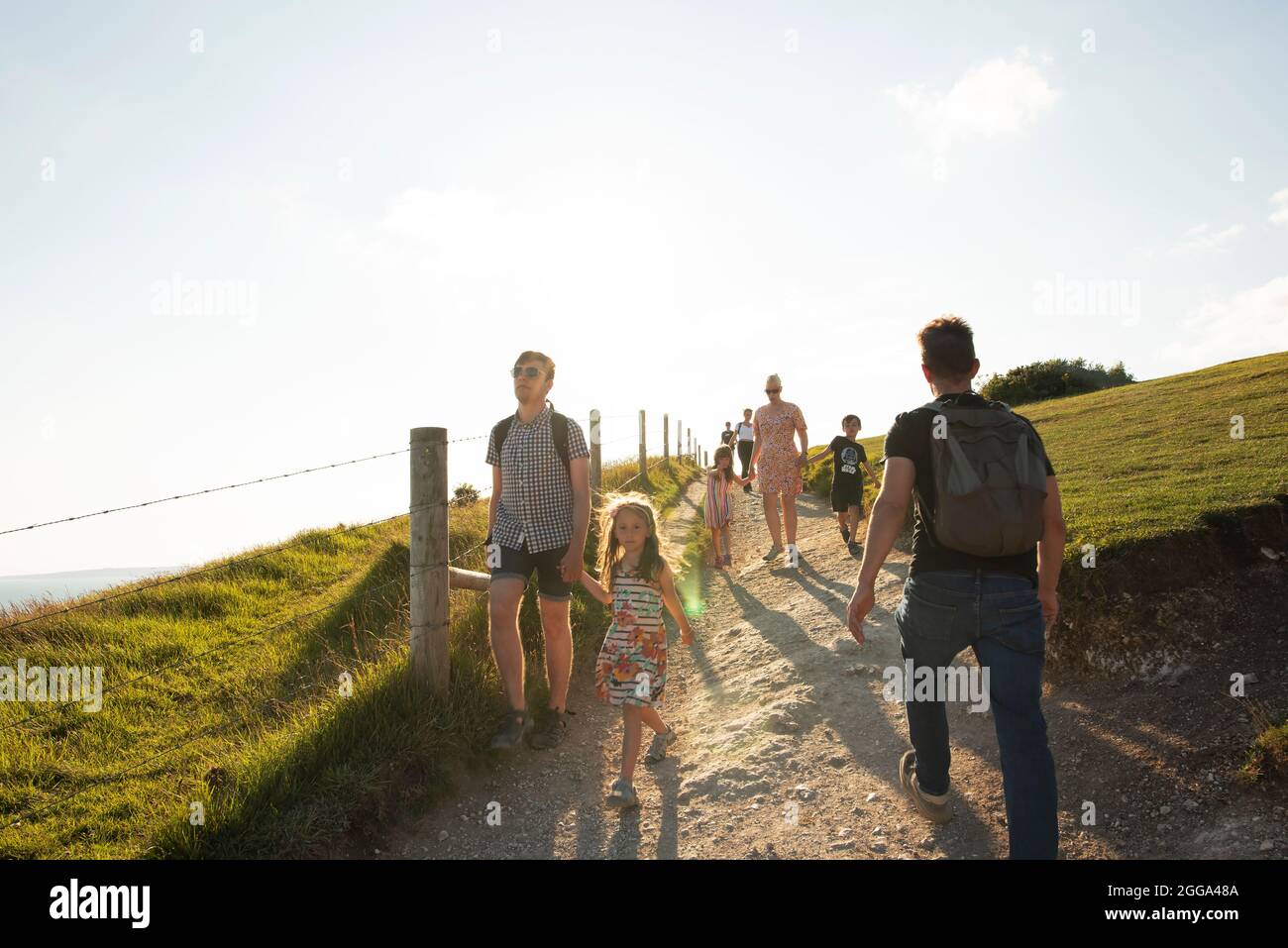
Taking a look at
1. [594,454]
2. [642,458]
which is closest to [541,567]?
[594,454]

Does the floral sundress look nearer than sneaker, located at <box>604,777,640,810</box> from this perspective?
No

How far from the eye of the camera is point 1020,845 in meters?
2.71

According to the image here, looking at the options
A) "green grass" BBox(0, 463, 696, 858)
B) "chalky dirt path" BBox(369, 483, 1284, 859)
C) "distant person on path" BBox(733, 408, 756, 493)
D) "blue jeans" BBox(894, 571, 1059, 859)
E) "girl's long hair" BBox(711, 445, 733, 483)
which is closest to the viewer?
"blue jeans" BBox(894, 571, 1059, 859)

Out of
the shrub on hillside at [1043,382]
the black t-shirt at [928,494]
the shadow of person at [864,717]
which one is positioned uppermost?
the shrub on hillside at [1043,382]

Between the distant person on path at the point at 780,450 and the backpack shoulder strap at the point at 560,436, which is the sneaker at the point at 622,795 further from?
the distant person on path at the point at 780,450

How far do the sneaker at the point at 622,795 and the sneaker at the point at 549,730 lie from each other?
0.83 metres

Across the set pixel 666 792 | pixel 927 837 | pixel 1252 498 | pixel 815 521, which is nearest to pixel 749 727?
pixel 666 792

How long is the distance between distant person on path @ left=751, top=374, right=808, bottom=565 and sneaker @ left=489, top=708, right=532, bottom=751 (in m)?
4.89

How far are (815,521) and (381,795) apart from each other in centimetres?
947

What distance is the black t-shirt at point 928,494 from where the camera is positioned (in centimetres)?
281

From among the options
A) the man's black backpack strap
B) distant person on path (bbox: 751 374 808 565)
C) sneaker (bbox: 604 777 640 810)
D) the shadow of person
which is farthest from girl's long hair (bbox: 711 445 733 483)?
sneaker (bbox: 604 777 640 810)

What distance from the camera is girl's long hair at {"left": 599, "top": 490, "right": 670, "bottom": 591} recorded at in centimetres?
413

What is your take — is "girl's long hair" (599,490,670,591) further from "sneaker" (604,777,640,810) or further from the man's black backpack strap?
"sneaker" (604,777,640,810)

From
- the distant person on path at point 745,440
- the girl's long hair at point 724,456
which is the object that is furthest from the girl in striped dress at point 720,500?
the distant person on path at point 745,440
